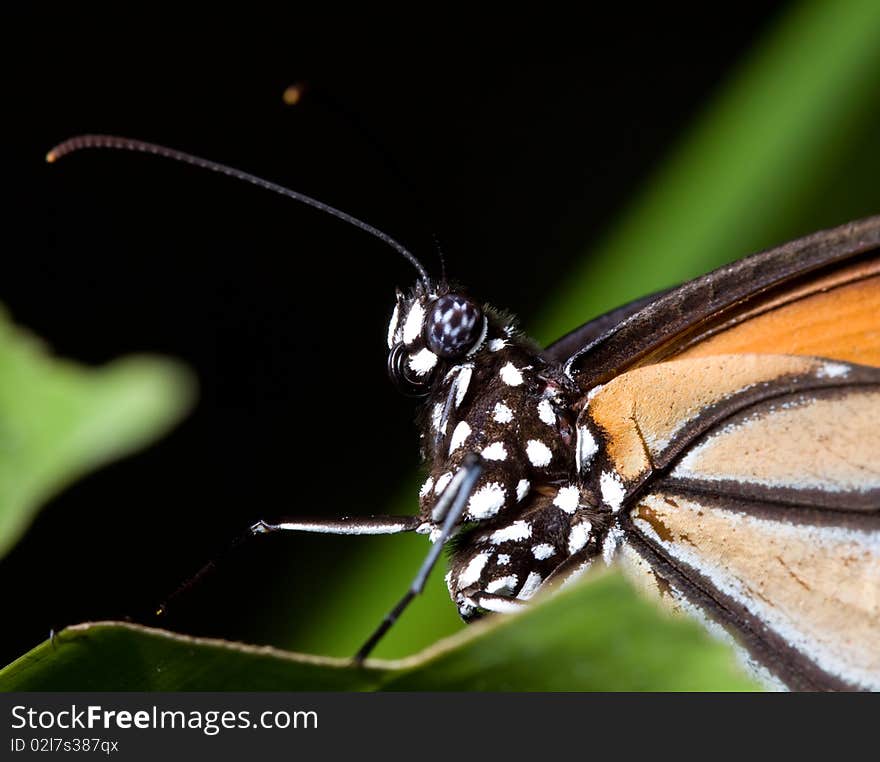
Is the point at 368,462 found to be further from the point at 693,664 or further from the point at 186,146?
the point at 693,664

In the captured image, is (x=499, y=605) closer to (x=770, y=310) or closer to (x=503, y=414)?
(x=503, y=414)

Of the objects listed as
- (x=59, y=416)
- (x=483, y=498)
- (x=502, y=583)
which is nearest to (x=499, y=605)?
(x=502, y=583)

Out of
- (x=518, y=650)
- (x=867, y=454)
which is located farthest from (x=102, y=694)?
(x=867, y=454)

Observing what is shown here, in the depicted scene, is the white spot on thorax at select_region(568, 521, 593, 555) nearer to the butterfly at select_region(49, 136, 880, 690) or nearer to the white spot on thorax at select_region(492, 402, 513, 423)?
the butterfly at select_region(49, 136, 880, 690)

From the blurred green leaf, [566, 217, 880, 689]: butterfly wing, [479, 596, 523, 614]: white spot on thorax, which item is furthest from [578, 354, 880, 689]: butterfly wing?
the blurred green leaf

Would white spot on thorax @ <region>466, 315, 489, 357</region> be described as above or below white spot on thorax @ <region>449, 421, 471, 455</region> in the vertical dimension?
above

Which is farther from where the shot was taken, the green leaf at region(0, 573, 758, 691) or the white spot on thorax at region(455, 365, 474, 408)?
the white spot on thorax at region(455, 365, 474, 408)

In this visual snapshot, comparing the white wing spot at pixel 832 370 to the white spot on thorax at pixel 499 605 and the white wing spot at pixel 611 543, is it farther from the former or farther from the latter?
the white spot on thorax at pixel 499 605
